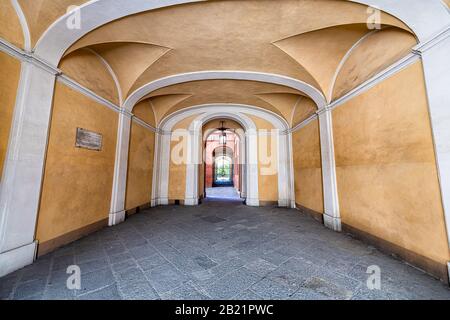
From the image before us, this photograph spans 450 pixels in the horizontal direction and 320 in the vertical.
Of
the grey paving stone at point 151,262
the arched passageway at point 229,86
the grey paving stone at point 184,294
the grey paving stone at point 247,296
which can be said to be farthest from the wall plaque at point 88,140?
the grey paving stone at point 247,296

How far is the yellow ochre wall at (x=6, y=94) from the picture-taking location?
2199 mm

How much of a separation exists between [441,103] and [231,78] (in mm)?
3940

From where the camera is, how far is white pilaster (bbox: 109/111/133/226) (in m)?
4.35

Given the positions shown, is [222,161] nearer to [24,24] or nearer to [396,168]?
[396,168]

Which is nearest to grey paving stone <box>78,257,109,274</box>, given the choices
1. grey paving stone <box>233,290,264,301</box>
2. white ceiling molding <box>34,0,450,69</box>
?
grey paving stone <box>233,290,264,301</box>

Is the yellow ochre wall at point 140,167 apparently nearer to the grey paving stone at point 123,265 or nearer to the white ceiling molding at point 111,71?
the white ceiling molding at point 111,71

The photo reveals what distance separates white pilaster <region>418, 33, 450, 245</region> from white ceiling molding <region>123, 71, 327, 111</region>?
2170 millimetres

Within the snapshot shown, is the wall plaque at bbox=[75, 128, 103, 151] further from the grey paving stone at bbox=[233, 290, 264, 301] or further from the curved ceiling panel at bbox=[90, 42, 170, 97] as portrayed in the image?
the grey paving stone at bbox=[233, 290, 264, 301]

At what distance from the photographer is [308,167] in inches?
215

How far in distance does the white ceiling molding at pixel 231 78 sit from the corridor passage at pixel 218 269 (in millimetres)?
3471

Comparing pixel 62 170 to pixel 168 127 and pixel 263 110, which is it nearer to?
pixel 168 127

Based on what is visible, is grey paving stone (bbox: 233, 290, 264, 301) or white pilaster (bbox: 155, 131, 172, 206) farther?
white pilaster (bbox: 155, 131, 172, 206)

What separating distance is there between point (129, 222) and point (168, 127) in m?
4.15
